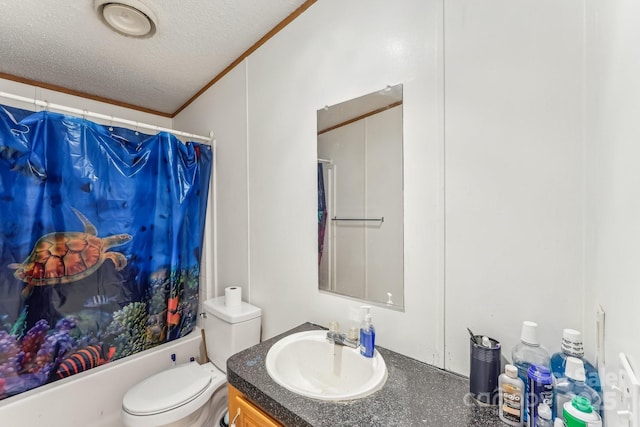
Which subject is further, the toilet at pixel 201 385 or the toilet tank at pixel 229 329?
the toilet tank at pixel 229 329

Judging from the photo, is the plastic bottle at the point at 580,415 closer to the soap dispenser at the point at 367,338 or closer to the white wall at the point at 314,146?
the white wall at the point at 314,146

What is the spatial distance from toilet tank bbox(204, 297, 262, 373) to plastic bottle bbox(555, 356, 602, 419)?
4.30 feet

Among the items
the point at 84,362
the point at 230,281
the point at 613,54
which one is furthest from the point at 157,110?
the point at 613,54

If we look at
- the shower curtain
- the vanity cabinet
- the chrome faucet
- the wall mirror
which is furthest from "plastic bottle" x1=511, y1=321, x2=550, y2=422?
the shower curtain

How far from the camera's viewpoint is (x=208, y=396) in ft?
4.74

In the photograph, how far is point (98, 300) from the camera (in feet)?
5.32

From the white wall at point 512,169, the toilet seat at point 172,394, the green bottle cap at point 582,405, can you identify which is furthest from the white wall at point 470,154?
the toilet seat at point 172,394

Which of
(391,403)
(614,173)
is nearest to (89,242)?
(391,403)

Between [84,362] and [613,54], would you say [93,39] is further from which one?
[613,54]

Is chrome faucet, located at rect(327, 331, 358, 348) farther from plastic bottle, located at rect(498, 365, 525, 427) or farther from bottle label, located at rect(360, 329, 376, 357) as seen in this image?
plastic bottle, located at rect(498, 365, 525, 427)

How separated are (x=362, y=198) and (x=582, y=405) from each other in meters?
0.85

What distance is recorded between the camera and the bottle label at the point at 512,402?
2.21ft

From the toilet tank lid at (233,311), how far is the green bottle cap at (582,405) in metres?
1.35

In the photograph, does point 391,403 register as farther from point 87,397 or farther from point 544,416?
point 87,397
